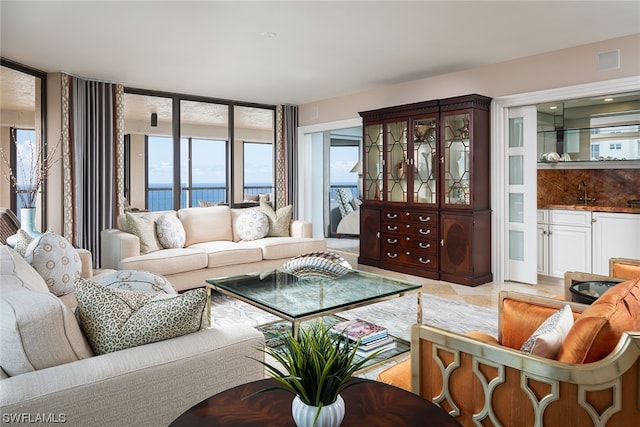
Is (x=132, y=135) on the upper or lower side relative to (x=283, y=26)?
lower

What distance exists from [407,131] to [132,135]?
12.1ft

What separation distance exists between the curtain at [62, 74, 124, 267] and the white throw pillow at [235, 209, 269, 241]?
1.80 metres

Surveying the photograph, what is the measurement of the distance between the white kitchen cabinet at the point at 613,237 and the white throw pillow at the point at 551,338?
12.3 ft

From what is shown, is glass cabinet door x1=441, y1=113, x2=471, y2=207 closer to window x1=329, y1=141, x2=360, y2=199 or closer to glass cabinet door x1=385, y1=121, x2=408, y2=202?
glass cabinet door x1=385, y1=121, x2=408, y2=202

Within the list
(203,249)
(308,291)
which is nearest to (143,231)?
(203,249)

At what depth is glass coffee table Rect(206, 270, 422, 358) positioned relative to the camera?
2.59 meters

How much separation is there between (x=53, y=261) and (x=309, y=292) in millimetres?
1558

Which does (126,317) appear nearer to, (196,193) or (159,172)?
(159,172)

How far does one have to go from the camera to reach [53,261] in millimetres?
2707

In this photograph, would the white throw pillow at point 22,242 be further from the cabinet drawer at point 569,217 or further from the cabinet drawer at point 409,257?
the cabinet drawer at point 569,217

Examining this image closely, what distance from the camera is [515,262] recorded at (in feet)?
16.9

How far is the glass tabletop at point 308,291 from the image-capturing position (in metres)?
2.64

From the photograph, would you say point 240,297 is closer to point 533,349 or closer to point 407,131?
point 533,349

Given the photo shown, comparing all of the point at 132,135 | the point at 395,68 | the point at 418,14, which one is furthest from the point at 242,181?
the point at 418,14
